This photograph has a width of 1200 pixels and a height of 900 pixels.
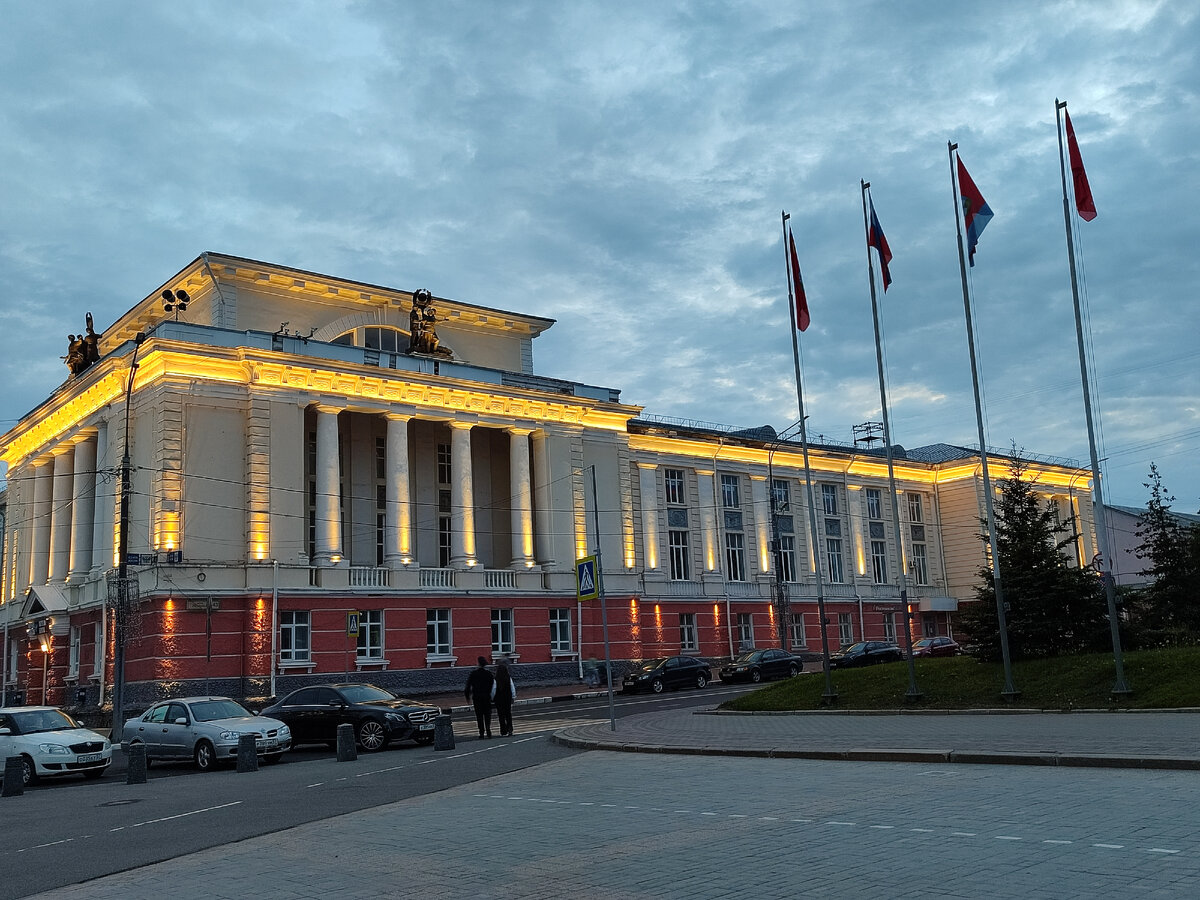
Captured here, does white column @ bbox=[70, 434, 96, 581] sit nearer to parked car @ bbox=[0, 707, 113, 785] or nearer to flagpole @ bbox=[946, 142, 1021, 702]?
parked car @ bbox=[0, 707, 113, 785]

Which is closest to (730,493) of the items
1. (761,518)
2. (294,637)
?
(761,518)

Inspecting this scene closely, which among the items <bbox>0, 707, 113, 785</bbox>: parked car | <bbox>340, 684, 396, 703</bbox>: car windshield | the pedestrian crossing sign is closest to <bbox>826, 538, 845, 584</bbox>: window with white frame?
the pedestrian crossing sign

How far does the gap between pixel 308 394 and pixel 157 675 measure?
12.2m

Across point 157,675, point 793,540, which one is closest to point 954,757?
point 157,675

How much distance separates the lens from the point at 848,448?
69.8 m

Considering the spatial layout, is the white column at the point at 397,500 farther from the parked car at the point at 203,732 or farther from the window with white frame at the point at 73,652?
the parked car at the point at 203,732

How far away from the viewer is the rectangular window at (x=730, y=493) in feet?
204

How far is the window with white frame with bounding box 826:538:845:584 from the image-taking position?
67.1 m

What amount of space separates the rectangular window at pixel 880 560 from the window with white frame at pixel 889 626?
2325mm

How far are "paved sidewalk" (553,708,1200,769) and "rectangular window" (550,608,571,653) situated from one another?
2454cm

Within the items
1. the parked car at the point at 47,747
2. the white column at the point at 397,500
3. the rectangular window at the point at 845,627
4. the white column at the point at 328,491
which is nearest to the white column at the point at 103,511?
the white column at the point at 328,491

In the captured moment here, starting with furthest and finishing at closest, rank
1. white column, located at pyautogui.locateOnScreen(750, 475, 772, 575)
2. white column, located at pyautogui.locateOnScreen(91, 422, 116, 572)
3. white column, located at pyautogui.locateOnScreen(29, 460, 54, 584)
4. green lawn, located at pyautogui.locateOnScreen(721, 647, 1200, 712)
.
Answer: white column, located at pyautogui.locateOnScreen(750, 475, 772, 575) → white column, located at pyautogui.locateOnScreen(29, 460, 54, 584) → white column, located at pyautogui.locateOnScreen(91, 422, 116, 572) → green lawn, located at pyautogui.locateOnScreen(721, 647, 1200, 712)

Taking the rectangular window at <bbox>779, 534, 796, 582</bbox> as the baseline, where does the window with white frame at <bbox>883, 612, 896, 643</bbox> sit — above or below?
below

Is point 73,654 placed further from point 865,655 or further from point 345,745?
point 865,655
